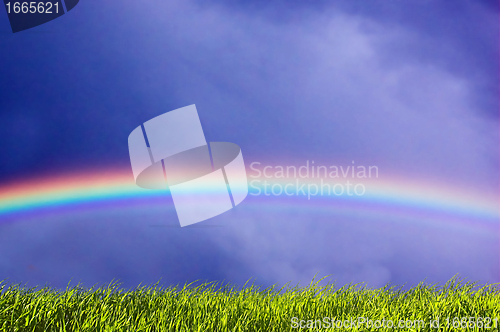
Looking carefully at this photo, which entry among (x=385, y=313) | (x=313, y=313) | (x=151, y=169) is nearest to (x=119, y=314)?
(x=313, y=313)

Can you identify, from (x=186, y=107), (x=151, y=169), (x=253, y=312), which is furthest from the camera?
(x=151, y=169)

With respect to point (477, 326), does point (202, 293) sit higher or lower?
higher

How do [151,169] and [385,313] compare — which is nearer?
[385,313]

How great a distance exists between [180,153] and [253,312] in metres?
9.64

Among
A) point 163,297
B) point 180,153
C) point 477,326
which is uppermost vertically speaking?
point 180,153

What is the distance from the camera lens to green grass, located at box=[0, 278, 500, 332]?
12.8 feet

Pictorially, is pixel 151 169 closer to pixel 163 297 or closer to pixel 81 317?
pixel 163 297

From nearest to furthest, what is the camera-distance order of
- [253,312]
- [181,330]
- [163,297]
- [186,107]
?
[181,330] → [253,312] → [163,297] → [186,107]

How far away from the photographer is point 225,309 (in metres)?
4.39

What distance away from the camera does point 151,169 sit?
502 inches

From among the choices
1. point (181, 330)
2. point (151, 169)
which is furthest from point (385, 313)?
point (151, 169)

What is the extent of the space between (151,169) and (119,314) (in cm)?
870

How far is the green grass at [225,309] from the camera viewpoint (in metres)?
3.90

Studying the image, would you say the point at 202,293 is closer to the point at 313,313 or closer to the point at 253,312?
the point at 253,312
